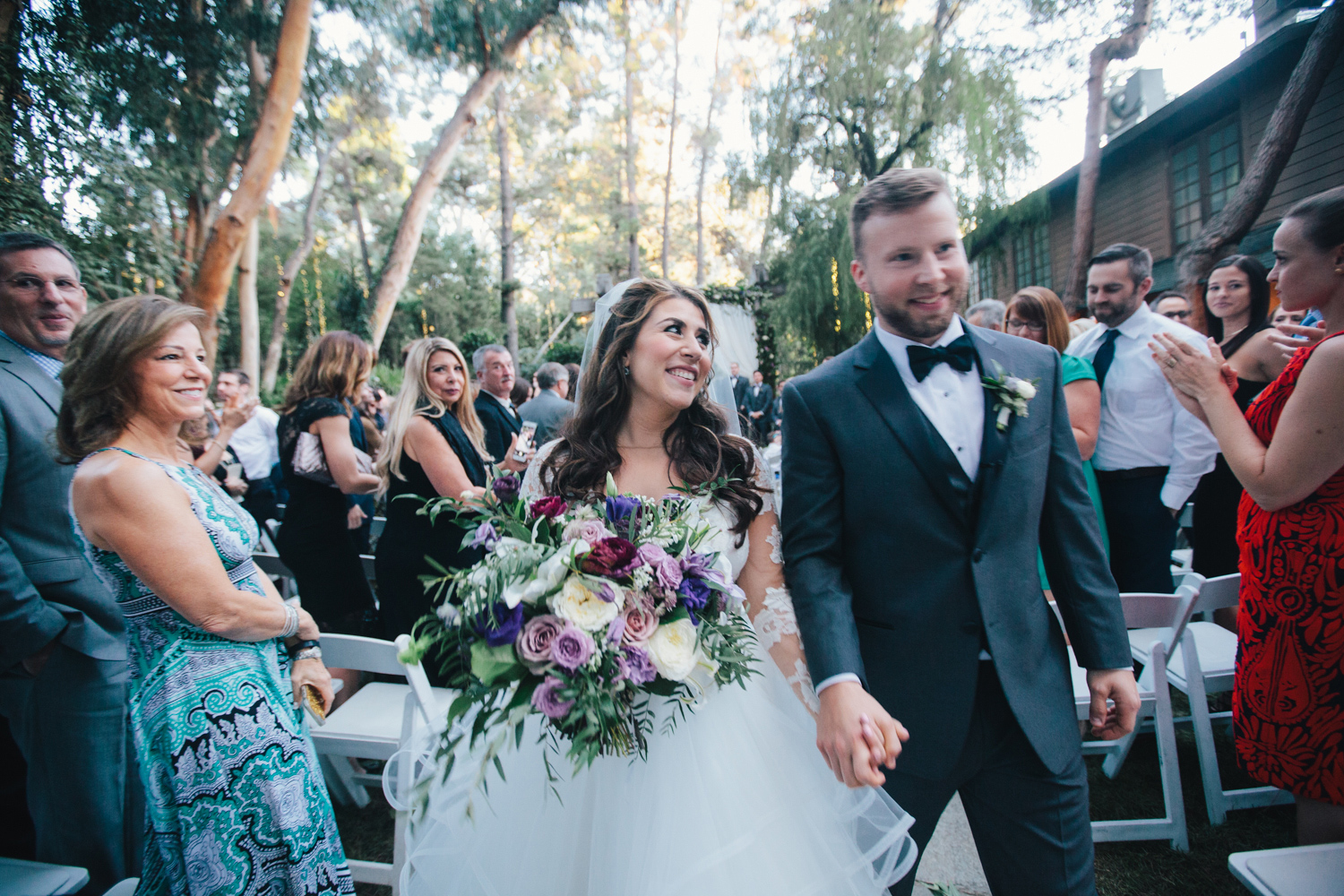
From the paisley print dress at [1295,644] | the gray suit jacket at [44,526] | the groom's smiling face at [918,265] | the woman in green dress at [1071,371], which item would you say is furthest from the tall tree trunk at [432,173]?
the paisley print dress at [1295,644]

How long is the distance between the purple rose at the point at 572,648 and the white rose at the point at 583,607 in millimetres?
35

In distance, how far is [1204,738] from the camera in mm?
2592

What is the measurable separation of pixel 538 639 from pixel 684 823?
1.91 feet

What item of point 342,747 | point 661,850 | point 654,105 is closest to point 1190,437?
point 661,850

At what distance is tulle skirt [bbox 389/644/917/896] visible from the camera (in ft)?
4.69

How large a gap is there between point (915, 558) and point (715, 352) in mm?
1079

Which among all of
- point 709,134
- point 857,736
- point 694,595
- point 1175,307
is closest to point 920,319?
point 694,595

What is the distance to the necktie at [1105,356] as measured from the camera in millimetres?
3385

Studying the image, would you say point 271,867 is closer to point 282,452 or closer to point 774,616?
point 774,616

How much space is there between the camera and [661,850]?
4.70 feet

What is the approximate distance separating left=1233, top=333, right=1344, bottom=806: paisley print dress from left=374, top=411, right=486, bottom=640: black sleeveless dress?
3072 mm

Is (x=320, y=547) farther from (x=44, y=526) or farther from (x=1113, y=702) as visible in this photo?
(x=1113, y=702)

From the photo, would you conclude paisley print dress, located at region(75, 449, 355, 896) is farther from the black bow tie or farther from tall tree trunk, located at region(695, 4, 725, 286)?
tall tree trunk, located at region(695, 4, 725, 286)

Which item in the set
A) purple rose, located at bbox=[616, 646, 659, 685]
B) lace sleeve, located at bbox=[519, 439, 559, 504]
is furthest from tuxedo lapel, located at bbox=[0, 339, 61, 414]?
purple rose, located at bbox=[616, 646, 659, 685]
